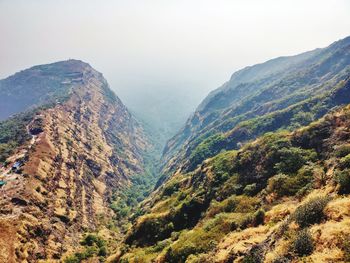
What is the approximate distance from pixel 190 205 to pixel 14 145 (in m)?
103

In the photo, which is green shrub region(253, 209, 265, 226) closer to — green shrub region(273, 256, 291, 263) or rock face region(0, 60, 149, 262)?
green shrub region(273, 256, 291, 263)

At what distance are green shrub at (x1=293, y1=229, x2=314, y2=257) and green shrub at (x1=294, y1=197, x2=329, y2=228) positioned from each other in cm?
269

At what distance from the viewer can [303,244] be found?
2092 cm

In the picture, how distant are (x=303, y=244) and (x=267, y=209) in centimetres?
1888

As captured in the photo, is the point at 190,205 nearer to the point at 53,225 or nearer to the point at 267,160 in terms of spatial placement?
the point at 267,160

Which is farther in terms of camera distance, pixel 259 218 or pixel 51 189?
pixel 51 189

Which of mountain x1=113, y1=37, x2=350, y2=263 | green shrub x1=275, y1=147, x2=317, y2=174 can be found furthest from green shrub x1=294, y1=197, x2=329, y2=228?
green shrub x1=275, y1=147, x2=317, y2=174

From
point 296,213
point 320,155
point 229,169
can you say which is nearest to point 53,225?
point 229,169

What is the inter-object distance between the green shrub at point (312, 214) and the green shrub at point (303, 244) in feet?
8.82

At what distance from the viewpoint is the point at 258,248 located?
27047 millimetres

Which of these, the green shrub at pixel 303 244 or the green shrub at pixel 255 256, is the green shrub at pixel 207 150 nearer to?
the green shrub at pixel 255 256

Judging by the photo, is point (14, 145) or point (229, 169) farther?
point (14, 145)

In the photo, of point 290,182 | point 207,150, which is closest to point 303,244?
point 290,182

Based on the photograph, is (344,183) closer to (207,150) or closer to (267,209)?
(267,209)
